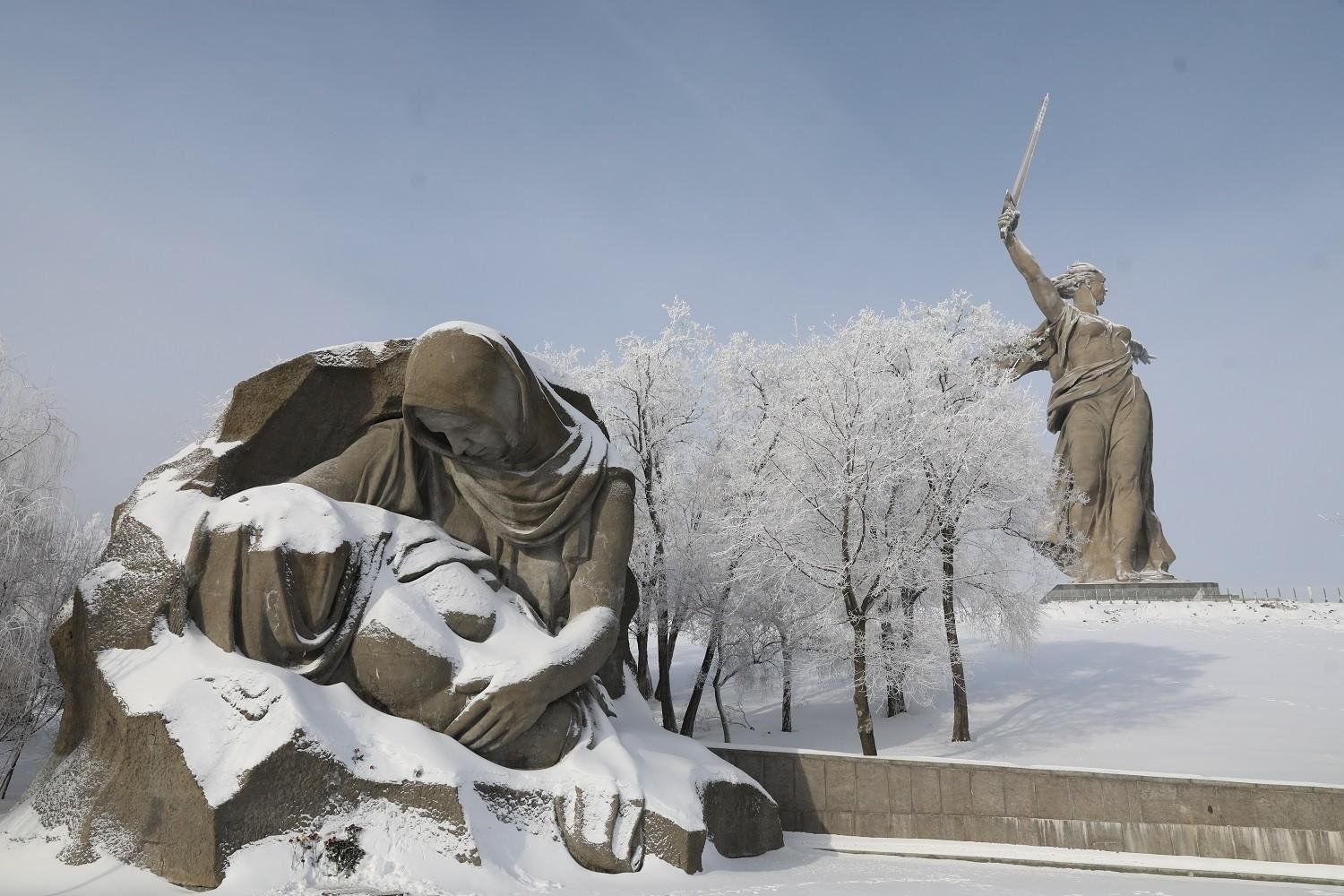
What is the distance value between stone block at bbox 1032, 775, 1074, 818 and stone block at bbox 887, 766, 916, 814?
99cm

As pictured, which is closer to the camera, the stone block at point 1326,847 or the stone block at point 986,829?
the stone block at point 1326,847

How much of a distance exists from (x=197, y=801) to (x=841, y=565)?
948 cm

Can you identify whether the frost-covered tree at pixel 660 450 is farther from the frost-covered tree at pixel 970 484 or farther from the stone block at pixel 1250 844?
the stone block at pixel 1250 844

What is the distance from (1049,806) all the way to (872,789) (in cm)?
140

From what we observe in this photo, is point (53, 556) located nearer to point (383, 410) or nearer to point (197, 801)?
point (383, 410)

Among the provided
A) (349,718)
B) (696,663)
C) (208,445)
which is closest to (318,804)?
(349,718)

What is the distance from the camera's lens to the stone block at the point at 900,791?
321 inches

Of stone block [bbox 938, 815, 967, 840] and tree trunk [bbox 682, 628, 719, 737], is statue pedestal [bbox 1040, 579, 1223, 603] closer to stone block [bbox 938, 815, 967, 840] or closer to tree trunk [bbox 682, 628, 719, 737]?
tree trunk [bbox 682, 628, 719, 737]

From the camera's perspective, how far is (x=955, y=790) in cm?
812

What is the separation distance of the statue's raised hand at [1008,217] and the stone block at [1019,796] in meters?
17.0

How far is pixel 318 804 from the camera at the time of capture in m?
5.19

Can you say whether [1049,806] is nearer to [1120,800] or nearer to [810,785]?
[1120,800]

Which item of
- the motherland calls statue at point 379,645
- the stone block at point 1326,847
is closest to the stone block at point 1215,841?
the stone block at point 1326,847

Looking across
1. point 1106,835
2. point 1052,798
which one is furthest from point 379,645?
point 1106,835
